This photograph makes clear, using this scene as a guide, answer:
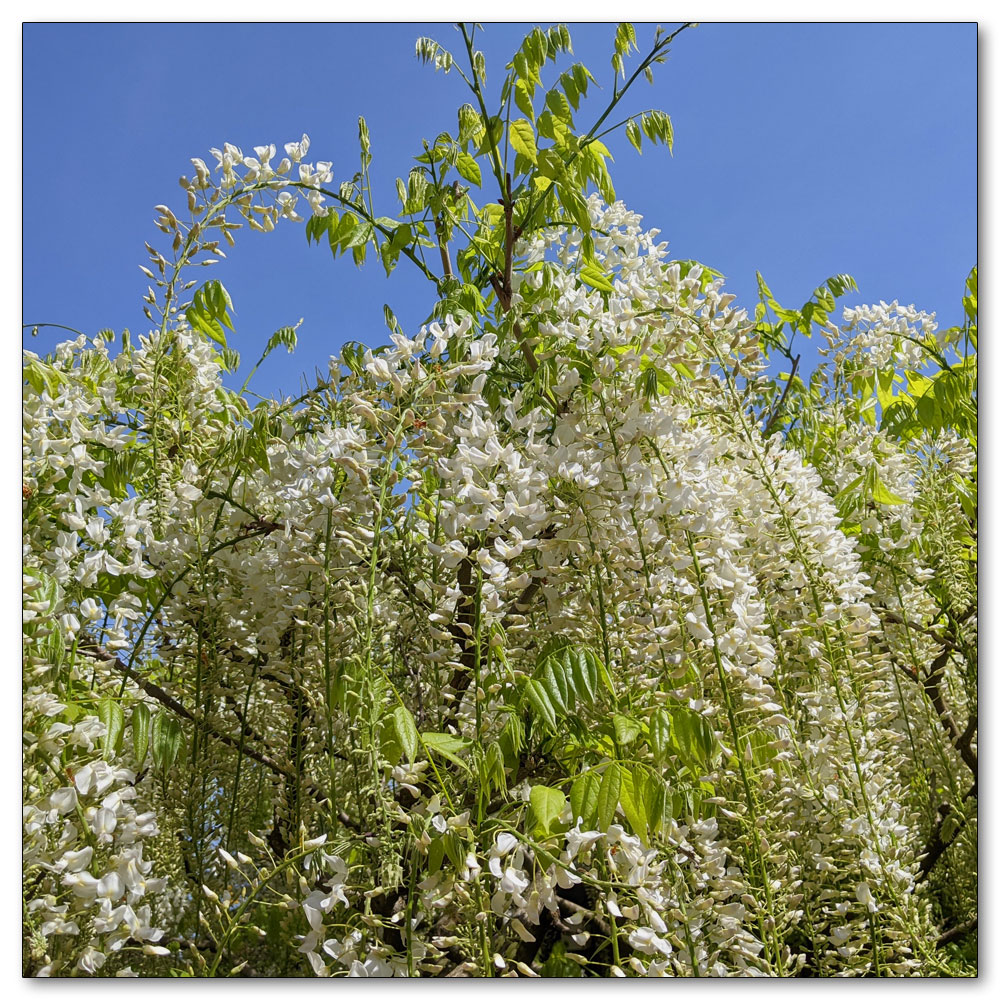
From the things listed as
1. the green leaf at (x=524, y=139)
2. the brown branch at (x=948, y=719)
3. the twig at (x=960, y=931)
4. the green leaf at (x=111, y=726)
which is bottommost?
the twig at (x=960, y=931)

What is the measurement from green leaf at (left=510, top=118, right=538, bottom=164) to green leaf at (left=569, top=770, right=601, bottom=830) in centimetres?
130

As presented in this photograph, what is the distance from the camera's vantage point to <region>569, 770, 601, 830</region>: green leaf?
1079 mm

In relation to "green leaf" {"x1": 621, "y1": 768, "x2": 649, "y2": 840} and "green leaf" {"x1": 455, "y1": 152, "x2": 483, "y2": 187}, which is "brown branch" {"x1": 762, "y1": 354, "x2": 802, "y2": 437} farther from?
"green leaf" {"x1": 621, "y1": 768, "x2": 649, "y2": 840}

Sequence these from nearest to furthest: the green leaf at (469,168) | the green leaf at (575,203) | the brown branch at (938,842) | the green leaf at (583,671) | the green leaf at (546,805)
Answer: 1. the green leaf at (546,805)
2. the green leaf at (583,671)
3. the brown branch at (938,842)
4. the green leaf at (575,203)
5. the green leaf at (469,168)

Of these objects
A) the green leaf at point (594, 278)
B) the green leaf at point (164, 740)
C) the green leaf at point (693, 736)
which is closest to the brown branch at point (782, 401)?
the green leaf at point (594, 278)

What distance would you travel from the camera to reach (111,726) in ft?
3.85

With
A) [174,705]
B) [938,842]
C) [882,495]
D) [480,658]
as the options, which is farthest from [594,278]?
[938,842]

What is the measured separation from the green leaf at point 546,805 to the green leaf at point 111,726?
560 millimetres

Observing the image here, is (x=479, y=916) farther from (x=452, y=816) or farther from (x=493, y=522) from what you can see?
(x=493, y=522)

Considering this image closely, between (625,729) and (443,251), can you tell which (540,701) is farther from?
(443,251)

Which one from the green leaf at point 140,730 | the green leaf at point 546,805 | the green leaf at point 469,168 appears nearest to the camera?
the green leaf at point 546,805

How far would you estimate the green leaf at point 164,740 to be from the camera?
1286mm

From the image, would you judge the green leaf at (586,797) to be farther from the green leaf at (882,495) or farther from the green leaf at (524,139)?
the green leaf at (524,139)

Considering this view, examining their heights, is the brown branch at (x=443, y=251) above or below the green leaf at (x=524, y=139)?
below
